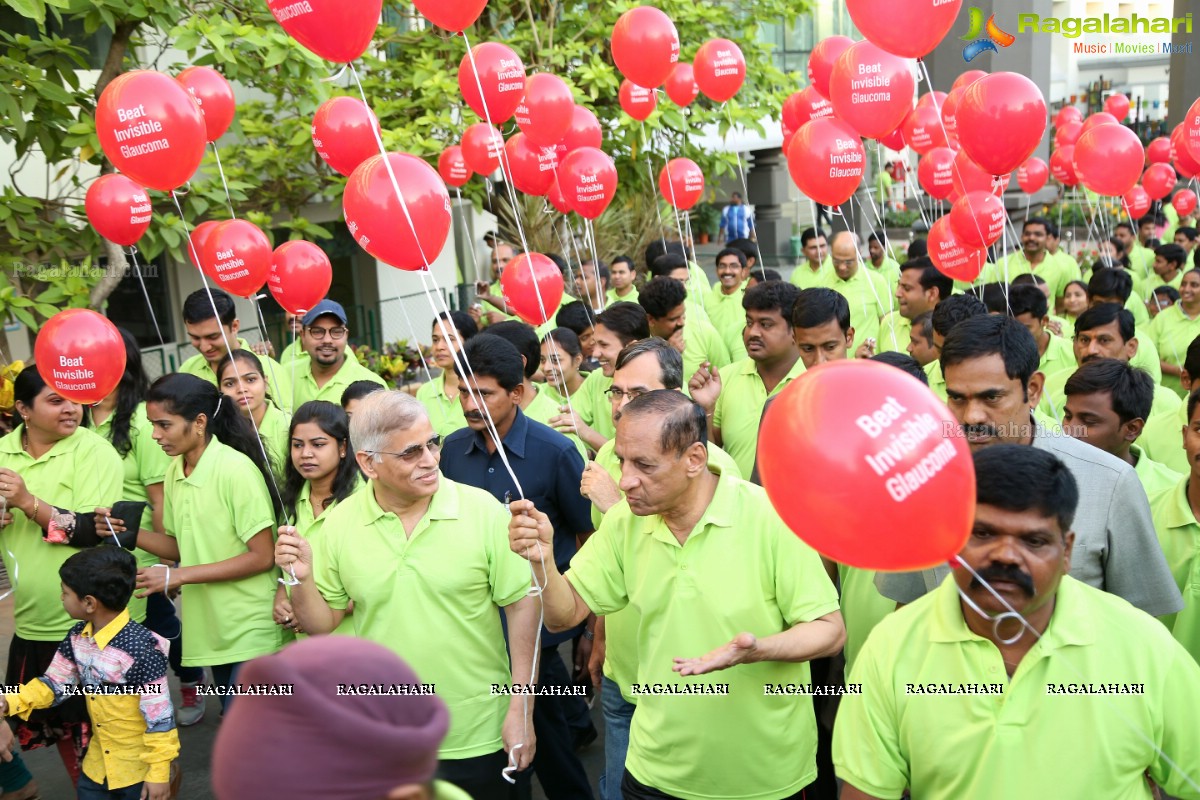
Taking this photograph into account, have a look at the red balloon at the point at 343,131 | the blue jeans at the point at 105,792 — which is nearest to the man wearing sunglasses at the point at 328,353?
the red balloon at the point at 343,131

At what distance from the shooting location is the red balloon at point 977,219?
666 cm

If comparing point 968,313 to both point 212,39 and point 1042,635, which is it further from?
point 212,39

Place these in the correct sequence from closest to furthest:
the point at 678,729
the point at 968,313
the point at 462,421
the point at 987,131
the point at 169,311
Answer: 1. the point at 678,729
2. the point at 968,313
3. the point at 462,421
4. the point at 987,131
5. the point at 169,311

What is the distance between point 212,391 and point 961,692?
3.18 meters

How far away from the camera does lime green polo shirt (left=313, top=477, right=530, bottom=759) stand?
330 cm

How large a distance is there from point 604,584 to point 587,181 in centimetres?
488

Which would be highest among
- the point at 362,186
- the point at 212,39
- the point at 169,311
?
the point at 212,39

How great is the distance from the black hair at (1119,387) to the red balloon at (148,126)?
385cm

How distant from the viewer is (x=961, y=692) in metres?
2.26

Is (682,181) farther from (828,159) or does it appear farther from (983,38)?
(983,38)

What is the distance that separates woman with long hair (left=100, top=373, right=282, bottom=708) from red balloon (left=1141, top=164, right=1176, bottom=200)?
11.8 meters

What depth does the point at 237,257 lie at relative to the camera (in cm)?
573

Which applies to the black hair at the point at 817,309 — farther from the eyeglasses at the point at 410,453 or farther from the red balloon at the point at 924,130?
the red balloon at the point at 924,130

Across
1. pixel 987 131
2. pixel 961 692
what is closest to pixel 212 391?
pixel 961 692
